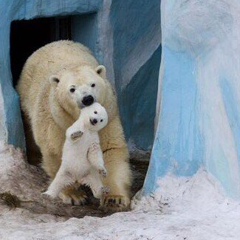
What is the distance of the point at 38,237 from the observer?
200 inches

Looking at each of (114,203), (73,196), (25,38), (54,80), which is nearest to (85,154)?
(114,203)

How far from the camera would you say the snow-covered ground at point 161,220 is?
4.91 meters

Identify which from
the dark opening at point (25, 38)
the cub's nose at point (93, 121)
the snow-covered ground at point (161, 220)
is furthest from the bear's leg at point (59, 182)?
the dark opening at point (25, 38)

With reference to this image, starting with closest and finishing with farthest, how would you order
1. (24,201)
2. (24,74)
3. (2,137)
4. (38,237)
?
(38,237) < (24,201) < (2,137) < (24,74)

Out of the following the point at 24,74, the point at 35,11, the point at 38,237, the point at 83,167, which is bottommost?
the point at 38,237

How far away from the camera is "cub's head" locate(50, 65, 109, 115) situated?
5824mm

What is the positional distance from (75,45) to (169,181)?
2.07 metres

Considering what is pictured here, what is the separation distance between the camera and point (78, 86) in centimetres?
592

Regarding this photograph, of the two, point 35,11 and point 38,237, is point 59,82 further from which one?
point 38,237

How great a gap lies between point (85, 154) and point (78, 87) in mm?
608

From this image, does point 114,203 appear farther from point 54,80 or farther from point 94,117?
point 54,80

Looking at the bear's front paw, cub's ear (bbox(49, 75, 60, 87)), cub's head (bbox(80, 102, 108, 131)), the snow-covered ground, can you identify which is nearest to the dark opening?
cub's ear (bbox(49, 75, 60, 87))

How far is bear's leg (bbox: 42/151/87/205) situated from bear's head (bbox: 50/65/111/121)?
18.9 inches

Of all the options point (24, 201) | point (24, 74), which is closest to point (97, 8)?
point (24, 74)
